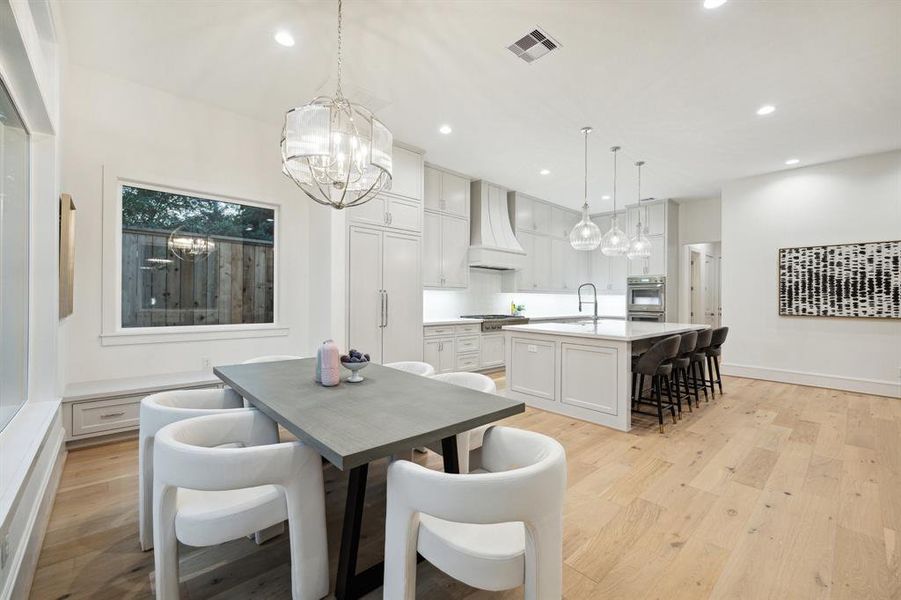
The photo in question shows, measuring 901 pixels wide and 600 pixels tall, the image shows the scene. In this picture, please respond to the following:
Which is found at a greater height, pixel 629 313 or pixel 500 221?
pixel 500 221

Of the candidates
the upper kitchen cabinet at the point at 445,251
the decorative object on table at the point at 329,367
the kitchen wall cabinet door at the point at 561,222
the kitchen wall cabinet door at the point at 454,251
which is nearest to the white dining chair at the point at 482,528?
the decorative object on table at the point at 329,367

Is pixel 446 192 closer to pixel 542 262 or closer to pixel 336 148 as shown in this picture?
pixel 542 262

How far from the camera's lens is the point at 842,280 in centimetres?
512

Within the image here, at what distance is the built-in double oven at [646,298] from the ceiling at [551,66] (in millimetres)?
2836

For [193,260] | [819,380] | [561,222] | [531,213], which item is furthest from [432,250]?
[819,380]

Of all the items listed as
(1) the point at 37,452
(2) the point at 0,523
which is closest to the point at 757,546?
(2) the point at 0,523

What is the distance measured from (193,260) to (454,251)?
130 inches

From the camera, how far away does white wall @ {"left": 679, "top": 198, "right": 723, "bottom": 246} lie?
697 cm

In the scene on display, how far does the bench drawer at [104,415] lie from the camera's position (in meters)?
2.99

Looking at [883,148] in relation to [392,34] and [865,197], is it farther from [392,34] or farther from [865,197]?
[392,34]

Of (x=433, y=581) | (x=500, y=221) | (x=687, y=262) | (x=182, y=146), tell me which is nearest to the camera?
(x=433, y=581)

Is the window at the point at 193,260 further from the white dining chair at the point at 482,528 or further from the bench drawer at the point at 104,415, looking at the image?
the white dining chair at the point at 482,528

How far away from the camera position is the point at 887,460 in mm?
2992

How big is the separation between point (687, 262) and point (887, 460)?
4.94 meters
